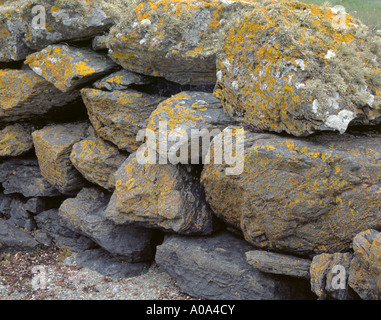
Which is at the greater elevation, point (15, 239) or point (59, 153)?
point (59, 153)

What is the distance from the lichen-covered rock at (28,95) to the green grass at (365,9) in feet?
28.9

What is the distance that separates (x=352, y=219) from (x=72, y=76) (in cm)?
745

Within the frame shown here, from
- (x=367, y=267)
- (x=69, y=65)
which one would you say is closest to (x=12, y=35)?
(x=69, y=65)

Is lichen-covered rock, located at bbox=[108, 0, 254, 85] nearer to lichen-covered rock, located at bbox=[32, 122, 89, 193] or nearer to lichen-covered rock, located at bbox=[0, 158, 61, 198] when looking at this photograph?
lichen-covered rock, located at bbox=[32, 122, 89, 193]

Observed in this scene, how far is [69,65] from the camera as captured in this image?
34.3ft

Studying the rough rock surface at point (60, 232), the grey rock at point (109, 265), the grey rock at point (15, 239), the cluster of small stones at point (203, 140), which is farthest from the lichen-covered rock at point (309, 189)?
the grey rock at point (15, 239)

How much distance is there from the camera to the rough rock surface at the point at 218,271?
8.02 m

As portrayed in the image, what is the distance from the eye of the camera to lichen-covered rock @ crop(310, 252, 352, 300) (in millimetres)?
6766

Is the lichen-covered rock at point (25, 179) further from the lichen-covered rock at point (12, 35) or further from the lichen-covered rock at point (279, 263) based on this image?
the lichen-covered rock at point (279, 263)

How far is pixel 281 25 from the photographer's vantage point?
765cm

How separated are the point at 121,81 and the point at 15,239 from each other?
553 centimetres

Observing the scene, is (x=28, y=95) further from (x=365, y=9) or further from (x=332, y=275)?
(x=365, y=9)

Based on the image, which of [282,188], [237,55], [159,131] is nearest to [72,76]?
[159,131]
